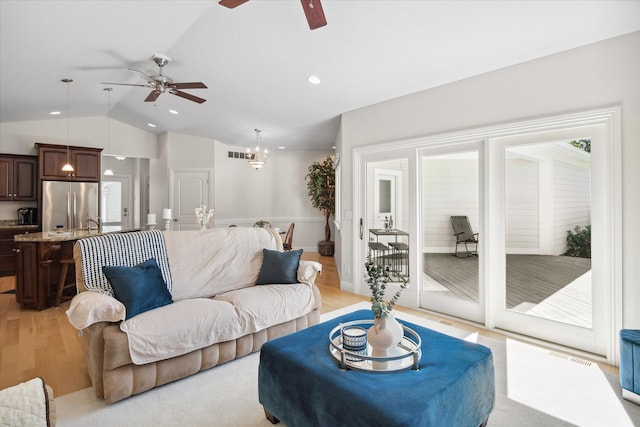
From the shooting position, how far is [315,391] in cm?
166

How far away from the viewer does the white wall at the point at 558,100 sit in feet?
8.60

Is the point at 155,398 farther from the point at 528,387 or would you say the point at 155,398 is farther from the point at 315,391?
the point at 528,387

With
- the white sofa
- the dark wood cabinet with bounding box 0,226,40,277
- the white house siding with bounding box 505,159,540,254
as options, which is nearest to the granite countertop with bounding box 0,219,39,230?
the dark wood cabinet with bounding box 0,226,40,277

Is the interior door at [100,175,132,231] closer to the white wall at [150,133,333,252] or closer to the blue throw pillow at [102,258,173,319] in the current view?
the white wall at [150,133,333,252]

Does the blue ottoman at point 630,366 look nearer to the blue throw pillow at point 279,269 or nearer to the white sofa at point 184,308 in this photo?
the white sofa at point 184,308

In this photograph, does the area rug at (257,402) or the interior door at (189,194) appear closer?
the area rug at (257,402)

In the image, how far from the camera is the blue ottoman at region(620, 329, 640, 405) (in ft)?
7.05

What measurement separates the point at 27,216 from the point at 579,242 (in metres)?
8.38

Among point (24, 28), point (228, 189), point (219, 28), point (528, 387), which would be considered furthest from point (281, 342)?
point (228, 189)

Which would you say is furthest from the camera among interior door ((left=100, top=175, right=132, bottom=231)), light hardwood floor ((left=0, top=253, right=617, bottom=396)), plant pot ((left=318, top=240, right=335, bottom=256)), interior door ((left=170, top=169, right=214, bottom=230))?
interior door ((left=100, top=175, right=132, bottom=231))

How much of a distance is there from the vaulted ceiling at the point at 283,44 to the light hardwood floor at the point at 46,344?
281 cm

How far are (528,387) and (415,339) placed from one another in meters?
1.03

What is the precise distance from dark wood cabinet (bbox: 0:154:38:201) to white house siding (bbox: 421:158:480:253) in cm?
702

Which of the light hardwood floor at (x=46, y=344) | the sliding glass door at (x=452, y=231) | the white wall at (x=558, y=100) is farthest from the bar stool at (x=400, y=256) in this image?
the white wall at (x=558, y=100)
